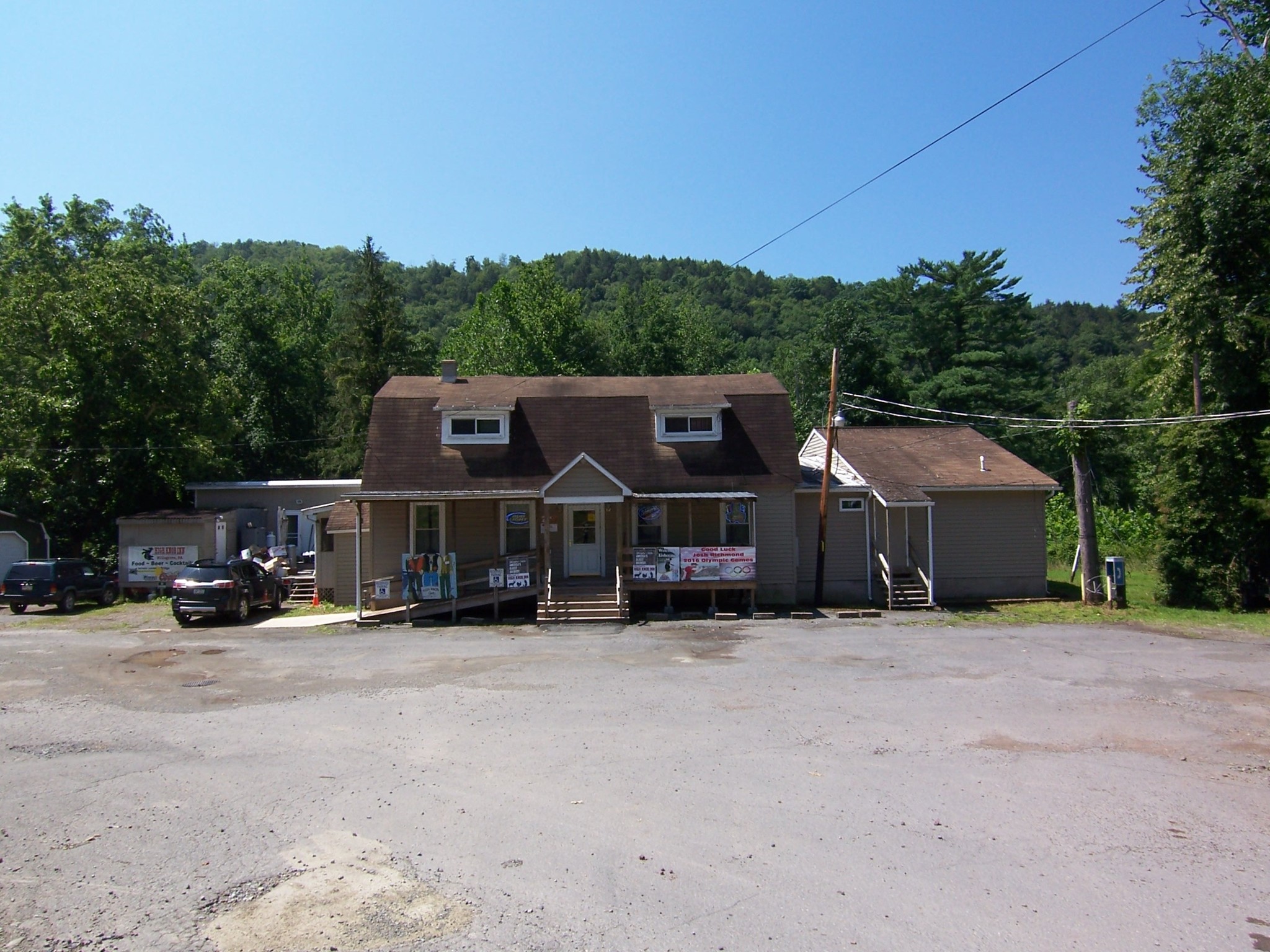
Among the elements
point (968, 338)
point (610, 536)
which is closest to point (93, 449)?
point (610, 536)

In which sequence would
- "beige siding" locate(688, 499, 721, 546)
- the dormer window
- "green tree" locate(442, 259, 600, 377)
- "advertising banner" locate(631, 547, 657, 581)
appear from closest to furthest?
"advertising banner" locate(631, 547, 657, 581) → the dormer window → "beige siding" locate(688, 499, 721, 546) → "green tree" locate(442, 259, 600, 377)

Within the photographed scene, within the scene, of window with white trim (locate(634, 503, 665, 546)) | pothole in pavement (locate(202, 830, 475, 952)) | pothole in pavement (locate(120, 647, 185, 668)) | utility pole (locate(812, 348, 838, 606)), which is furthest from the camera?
window with white trim (locate(634, 503, 665, 546))

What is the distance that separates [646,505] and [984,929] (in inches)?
790

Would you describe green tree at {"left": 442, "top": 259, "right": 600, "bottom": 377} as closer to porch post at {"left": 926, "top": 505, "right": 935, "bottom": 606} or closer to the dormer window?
the dormer window

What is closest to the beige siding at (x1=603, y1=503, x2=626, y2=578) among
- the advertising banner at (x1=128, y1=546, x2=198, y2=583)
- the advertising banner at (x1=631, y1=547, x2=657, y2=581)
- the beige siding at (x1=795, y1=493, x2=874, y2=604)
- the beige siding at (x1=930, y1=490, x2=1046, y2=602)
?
the advertising banner at (x1=631, y1=547, x2=657, y2=581)

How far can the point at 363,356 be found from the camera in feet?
152

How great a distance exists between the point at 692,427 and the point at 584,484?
468 centimetres

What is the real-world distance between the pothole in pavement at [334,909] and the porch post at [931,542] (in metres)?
20.4

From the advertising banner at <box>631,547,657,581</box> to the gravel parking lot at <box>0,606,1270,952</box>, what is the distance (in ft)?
25.7

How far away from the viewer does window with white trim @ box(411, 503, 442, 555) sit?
25.4 meters

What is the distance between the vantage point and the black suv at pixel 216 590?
22.6 m

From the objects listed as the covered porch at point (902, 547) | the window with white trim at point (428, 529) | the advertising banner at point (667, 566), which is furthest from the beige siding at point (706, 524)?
the window with white trim at point (428, 529)

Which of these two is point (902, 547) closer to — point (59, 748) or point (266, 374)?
point (59, 748)

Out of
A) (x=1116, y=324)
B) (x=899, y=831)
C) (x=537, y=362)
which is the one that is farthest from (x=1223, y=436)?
(x=1116, y=324)
